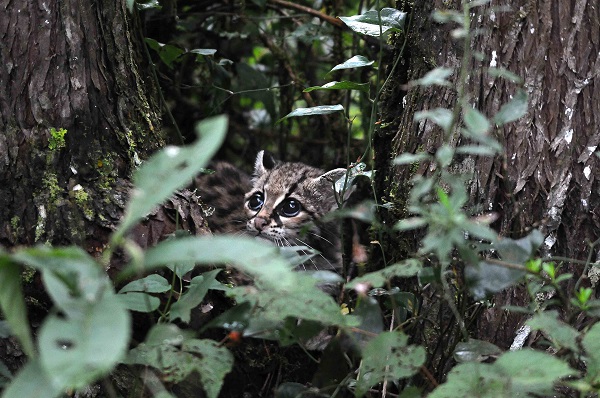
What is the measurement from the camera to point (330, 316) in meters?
1.85

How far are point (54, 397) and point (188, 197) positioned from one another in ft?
5.86

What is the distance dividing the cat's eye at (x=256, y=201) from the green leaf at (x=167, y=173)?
3.33 metres

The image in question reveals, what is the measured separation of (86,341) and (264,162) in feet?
12.2

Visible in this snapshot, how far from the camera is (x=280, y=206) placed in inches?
183

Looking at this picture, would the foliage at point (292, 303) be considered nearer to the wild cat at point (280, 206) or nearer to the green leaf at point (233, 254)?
the green leaf at point (233, 254)

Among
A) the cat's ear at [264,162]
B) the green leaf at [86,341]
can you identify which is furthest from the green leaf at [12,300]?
the cat's ear at [264,162]

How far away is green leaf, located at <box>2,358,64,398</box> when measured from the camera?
4.33 ft

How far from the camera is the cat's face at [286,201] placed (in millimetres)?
4473

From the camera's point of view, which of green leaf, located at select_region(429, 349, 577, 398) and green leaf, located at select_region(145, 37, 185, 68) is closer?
green leaf, located at select_region(429, 349, 577, 398)

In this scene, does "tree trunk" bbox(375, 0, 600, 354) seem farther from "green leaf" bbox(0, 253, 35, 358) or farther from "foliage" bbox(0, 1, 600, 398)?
"green leaf" bbox(0, 253, 35, 358)

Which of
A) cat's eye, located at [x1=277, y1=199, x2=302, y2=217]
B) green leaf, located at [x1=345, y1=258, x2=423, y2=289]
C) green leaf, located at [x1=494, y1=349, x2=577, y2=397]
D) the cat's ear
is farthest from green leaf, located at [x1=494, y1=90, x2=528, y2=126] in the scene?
the cat's ear

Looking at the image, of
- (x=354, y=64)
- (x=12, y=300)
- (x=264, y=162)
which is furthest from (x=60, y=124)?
(x=264, y=162)

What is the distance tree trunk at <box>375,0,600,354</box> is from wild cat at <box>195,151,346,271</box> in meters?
1.79

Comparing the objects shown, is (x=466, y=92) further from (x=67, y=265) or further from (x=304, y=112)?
(x=67, y=265)
